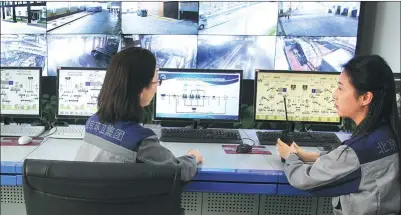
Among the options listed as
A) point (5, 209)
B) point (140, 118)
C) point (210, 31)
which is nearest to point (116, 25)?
point (210, 31)

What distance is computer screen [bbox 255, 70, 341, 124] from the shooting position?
7.82ft

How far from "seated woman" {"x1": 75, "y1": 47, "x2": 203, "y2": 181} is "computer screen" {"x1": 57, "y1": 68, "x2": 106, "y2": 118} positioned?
867 mm

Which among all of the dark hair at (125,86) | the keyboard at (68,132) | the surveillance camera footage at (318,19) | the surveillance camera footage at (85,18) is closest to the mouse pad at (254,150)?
the dark hair at (125,86)

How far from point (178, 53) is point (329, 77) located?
1.24 meters

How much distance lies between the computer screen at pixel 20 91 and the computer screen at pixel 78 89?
146 millimetres

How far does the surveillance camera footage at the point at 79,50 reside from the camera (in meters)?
3.09

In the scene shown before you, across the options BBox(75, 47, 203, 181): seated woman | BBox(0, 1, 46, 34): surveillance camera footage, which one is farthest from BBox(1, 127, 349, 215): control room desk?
BBox(0, 1, 46, 34): surveillance camera footage

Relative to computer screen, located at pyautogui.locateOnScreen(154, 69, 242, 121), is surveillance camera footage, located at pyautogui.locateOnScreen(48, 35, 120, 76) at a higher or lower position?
higher

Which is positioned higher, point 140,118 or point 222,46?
point 222,46

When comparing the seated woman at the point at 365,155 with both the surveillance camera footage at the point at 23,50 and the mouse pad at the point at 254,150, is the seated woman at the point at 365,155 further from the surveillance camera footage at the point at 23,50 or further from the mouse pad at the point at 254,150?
the surveillance camera footage at the point at 23,50

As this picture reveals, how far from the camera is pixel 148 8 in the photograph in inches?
123

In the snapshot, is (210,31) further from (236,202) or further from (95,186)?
(95,186)

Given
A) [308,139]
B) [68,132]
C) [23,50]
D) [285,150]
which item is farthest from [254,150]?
[23,50]

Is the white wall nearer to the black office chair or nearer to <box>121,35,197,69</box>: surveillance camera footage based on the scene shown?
<box>121,35,197,69</box>: surveillance camera footage
